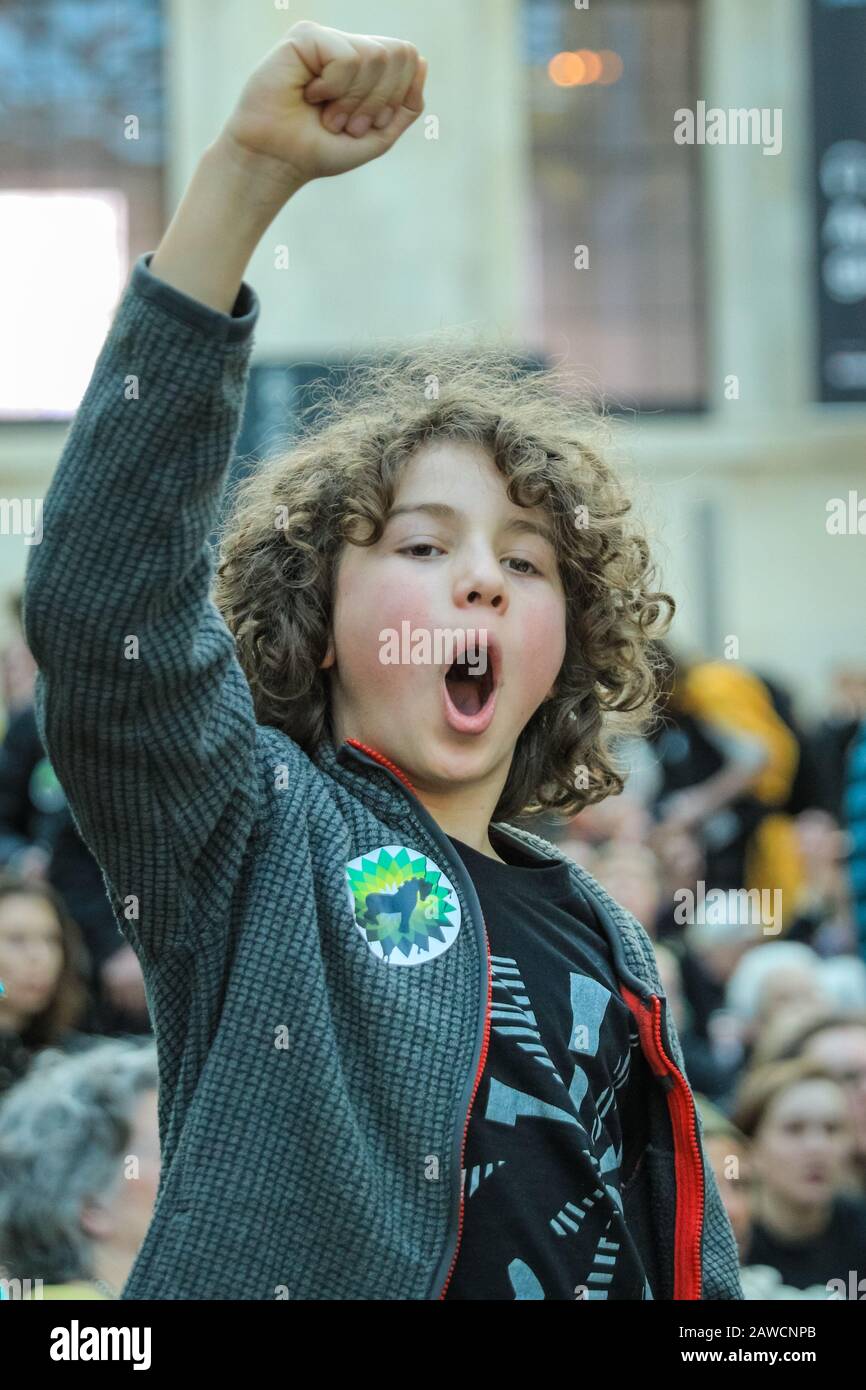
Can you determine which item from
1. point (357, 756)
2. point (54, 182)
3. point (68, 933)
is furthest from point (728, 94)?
point (357, 756)

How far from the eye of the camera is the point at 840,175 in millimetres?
9539

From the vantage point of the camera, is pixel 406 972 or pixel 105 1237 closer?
pixel 406 972

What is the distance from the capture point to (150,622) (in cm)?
148

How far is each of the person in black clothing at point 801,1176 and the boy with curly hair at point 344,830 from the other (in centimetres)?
189

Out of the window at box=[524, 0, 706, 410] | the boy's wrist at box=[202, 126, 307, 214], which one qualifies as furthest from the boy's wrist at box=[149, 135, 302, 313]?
the window at box=[524, 0, 706, 410]

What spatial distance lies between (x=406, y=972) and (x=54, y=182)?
9.12m

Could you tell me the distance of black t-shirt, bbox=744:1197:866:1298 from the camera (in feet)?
11.9

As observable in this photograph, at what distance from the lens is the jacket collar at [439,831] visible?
1737mm

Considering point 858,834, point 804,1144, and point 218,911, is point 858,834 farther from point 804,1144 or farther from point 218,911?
point 218,911

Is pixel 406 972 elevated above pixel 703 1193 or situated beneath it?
elevated above

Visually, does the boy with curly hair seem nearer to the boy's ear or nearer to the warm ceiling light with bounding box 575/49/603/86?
the boy's ear

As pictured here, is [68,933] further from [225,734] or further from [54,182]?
[54,182]

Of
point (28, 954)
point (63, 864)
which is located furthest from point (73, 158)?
point (28, 954)

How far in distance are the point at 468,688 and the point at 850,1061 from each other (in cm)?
238
